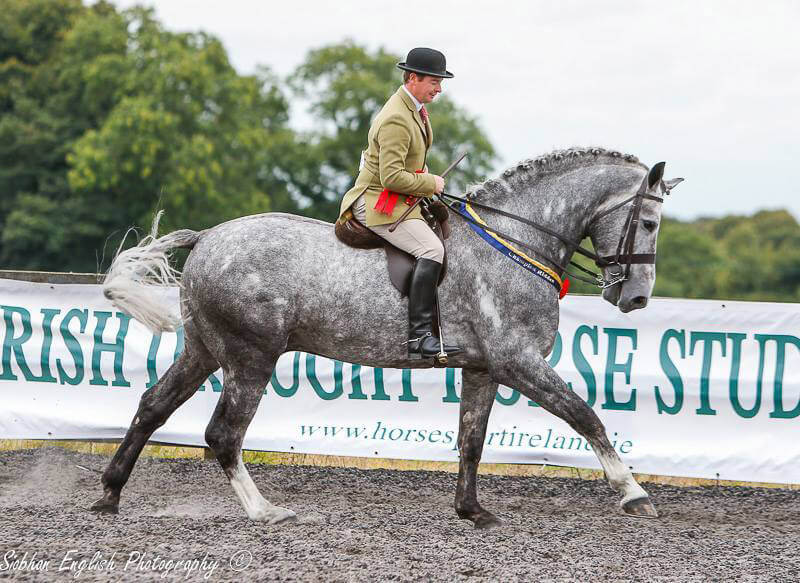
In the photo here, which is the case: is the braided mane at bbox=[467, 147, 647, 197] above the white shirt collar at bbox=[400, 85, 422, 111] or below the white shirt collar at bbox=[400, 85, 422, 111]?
below

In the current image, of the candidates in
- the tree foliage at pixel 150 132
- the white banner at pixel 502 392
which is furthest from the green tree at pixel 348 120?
the white banner at pixel 502 392

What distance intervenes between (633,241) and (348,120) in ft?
142

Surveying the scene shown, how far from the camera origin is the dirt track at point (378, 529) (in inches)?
212

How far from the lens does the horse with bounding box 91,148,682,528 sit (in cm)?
629

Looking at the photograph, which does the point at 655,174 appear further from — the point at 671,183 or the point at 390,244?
the point at 390,244

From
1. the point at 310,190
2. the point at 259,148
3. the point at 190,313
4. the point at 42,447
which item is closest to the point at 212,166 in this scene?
the point at 259,148

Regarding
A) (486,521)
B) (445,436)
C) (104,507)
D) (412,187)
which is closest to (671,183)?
(412,187)

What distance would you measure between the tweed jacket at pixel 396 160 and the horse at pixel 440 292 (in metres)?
0.34

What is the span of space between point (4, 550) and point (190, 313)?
1.93 m

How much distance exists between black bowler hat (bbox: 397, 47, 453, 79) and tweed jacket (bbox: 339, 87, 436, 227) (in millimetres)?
171

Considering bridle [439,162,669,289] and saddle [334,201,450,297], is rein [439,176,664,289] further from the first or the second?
saddle [334,201,450,297]

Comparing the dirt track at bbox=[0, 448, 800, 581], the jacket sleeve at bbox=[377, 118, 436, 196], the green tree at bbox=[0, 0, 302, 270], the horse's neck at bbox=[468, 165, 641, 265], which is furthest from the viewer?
the green tree at bbox=[0, 0, 302, 270]

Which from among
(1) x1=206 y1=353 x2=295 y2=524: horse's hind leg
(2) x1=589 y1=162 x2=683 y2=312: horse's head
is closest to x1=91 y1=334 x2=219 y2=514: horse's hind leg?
(1) x1=206 y1=353 x2=295 y2=524: horse's hind leg

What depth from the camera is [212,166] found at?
127ft
